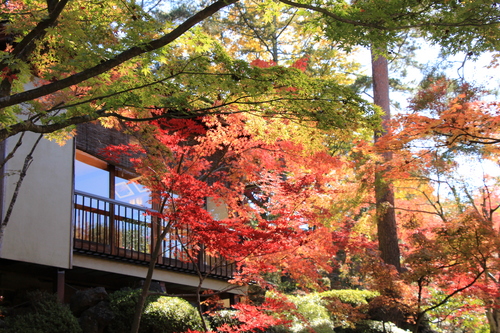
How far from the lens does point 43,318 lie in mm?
7758

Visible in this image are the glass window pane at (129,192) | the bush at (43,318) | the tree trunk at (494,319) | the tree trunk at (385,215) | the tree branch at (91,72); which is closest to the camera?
the tree branch at (91,72)

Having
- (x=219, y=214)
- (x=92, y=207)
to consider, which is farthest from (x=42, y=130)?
(x=219, y=214)

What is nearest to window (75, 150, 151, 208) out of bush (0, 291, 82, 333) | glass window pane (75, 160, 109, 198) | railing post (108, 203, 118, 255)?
glass window pane (75, 160, 109, 198)

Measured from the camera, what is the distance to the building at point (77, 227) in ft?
27.7

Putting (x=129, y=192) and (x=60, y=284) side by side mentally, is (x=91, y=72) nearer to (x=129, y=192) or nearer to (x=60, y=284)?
(x=60, y=284)

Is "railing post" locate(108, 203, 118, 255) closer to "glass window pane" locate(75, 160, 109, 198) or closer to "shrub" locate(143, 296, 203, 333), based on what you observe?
"glass window pane" locate(75, 160, 109, 198)

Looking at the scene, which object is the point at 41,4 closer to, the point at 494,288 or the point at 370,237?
the point at 494,288

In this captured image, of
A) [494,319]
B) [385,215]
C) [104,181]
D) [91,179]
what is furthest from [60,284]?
[494,319]

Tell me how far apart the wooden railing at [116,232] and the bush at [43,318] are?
3.98 feet

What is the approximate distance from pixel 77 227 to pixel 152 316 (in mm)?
2222

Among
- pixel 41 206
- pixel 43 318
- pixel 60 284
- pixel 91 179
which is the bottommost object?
pixel 43 318

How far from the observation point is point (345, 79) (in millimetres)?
16922

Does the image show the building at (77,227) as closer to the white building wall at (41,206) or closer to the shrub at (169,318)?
the white building wall at (41,206)

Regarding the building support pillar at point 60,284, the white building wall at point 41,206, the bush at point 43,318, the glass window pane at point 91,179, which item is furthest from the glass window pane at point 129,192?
the bush at point 43,318
